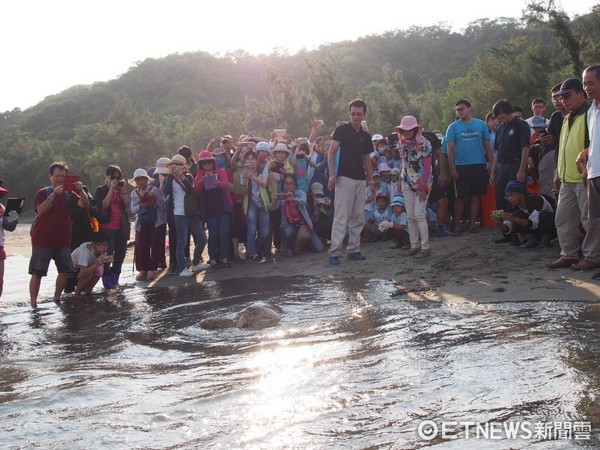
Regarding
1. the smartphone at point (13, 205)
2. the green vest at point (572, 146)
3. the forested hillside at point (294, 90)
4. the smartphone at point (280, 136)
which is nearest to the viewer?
the green vest at point (572, 146)

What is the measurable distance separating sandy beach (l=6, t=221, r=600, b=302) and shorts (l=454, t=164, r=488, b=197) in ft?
1.96

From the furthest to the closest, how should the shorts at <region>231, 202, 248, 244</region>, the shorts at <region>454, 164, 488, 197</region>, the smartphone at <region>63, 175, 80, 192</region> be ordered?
the shorts at <region>231, 202, 248, 244</region> → the shorts at <region>454, 164, 488, 197</region> → the smartphone at <region>63, 175, 80, 192</region>

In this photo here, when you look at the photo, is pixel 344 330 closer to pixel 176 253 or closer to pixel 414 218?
pixel 414 218

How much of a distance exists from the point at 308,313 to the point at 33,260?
391 cm

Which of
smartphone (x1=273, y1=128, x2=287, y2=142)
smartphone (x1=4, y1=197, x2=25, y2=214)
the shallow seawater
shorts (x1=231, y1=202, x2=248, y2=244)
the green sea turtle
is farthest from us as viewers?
smartphone (x1=273, y1=128, x2=287, y2=142)

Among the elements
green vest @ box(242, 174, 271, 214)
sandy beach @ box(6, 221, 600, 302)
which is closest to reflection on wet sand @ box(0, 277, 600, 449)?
sandy beach @ box(6, 221, 600, 302)

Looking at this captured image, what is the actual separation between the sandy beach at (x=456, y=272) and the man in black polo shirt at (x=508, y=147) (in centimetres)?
73

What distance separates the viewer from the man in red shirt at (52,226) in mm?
8023

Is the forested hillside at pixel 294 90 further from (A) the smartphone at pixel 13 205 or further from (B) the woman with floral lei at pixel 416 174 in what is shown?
(A) the smartphone at pixel 13 205

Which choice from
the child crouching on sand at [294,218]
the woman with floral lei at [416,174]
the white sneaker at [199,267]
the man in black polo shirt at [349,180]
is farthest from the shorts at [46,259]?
the woman with floral lei at [416,174]

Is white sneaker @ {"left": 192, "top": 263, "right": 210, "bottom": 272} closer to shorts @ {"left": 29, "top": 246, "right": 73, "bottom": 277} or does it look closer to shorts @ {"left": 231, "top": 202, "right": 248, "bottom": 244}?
shorts @ {"left": 231, "top": 202, "right": 248, "bottom": 244}

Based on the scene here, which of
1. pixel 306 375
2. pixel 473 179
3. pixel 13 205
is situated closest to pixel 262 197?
pixel 473 179

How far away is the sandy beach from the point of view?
6.08 meters

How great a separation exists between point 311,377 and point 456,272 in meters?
3.69
